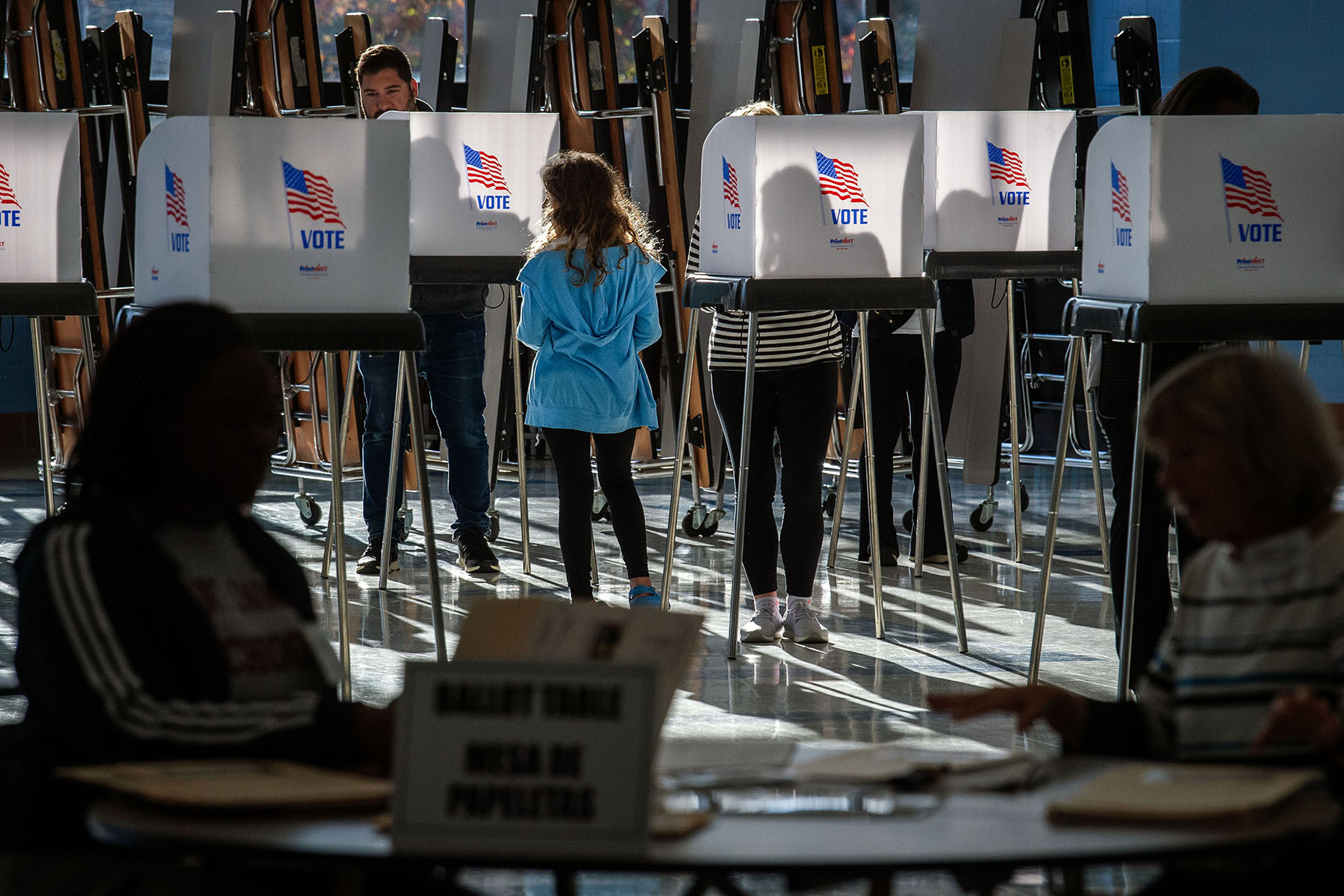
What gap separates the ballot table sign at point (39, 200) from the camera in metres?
3.97

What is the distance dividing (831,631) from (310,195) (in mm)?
2112

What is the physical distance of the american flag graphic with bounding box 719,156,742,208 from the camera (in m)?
4.04

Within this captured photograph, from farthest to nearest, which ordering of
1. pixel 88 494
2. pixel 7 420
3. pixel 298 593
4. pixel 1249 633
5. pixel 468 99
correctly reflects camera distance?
pixel 7 420
pixel 468 99
pixel 298 593
pixel 88 494
pixel 1249 633

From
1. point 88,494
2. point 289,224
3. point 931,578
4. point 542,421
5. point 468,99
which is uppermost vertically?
point 468,99

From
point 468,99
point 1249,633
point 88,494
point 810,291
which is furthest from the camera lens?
point 468,99

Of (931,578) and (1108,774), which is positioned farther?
(931,578)

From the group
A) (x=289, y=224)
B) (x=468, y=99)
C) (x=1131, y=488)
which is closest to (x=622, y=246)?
(x=289, y=224)

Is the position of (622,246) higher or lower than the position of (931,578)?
higher

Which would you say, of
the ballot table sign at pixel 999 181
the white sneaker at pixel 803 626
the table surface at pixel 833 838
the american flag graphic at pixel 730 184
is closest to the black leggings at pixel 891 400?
the ballot table sign at pixel 999 181

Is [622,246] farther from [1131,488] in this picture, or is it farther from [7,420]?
[7,420]

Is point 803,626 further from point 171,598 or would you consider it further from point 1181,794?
point 1181,794

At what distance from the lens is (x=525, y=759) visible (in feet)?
3.84

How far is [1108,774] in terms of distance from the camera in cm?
129

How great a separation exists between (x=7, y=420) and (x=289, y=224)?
5870 mm
